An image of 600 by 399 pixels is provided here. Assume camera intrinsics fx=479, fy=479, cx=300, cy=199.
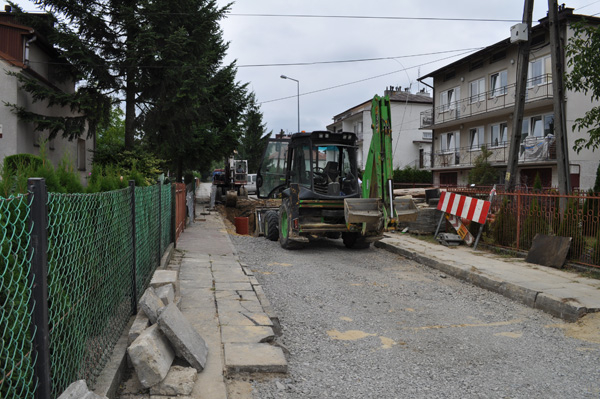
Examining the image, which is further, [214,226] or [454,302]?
[214,226]

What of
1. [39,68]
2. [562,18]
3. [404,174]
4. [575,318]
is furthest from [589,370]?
[404,174]

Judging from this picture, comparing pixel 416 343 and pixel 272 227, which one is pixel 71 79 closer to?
pixel 272 227

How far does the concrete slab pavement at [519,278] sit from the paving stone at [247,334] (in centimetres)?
406

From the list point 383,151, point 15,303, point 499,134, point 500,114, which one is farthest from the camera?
point 499,134

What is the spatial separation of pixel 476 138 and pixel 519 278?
946 inches

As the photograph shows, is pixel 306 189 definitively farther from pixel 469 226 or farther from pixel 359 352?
pixel 359 352

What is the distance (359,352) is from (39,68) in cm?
1819

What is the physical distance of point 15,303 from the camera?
7.10 ft

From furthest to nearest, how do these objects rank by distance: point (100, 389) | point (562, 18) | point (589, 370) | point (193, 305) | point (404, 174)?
point (404, 174) → point (562, 18) → point (193, 305) → point (589, 370) → point (100, 389)

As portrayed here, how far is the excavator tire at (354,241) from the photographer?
12.6 metres

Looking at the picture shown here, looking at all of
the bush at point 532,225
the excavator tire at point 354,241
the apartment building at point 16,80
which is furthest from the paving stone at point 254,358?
the apartment building at point 16,80

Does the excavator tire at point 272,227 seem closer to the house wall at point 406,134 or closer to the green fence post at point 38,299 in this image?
the green fence post at point 38,299

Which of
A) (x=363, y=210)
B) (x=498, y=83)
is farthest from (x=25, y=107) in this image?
(x=498, y=83)

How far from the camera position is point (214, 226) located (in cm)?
1727
